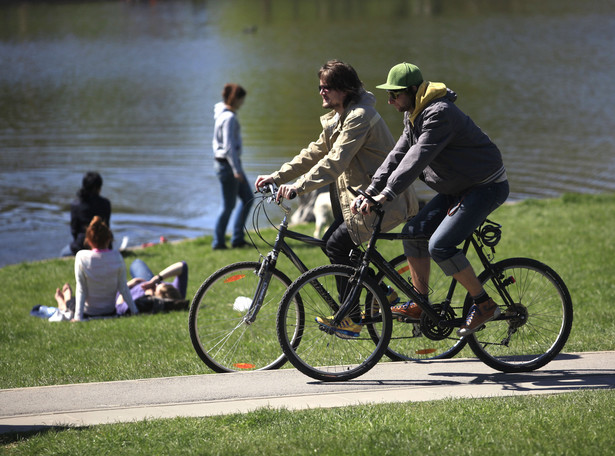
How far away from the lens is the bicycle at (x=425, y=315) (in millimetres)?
5441

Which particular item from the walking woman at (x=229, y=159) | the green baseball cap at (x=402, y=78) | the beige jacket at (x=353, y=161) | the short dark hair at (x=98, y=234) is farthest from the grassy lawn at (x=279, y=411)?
the green baseball cap at (x=402, y=78)

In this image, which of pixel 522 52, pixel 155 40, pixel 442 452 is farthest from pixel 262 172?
pixel 155 40

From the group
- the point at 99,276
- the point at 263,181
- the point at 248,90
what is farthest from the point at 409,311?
the point at 248,90

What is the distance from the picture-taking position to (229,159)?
11188mm

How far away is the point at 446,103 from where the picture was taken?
5152 mm

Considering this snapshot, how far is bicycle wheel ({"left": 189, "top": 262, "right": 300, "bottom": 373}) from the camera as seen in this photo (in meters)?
5.64

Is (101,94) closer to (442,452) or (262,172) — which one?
(262,172)

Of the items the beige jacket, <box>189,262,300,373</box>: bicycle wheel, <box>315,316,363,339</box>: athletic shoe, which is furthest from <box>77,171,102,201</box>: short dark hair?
<box>315,316,363,339</box>: athletic shoe

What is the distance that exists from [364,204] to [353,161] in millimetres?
729

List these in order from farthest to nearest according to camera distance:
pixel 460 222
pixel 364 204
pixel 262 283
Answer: pixel 262 283 → pixel 460 222 → pixel 364 204

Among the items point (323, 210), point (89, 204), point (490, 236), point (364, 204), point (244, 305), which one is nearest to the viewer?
point (364, 204)

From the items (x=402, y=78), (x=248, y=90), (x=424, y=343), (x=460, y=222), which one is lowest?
(x=248, y=90)

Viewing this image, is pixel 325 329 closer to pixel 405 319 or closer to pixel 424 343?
pixel 405 319

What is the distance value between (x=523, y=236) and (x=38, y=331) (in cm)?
682
